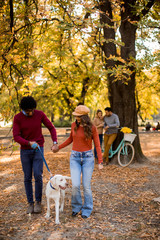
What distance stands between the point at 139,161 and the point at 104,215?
16.9 ft

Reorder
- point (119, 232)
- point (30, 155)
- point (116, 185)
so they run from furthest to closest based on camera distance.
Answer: point (116, 185)
point (30, 155)
point (119, 232)

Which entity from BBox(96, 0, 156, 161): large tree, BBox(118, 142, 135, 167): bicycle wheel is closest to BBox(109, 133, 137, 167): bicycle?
BBox(118, 142, 135, 167): bicycle wheel

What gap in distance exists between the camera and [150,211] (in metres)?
4.99

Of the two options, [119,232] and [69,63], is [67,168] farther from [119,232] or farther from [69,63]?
[69,63]

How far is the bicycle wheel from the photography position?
9195 millimetres

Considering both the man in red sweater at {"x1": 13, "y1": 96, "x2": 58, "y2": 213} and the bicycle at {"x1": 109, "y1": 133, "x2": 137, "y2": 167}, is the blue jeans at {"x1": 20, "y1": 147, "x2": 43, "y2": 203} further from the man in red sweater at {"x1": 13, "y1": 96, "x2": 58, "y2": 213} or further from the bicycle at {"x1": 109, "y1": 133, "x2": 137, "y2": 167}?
the bicycle at {"x1": 109, "y1": 133, "x2": 137, "y2": 167}

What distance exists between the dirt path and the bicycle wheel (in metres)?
1.25

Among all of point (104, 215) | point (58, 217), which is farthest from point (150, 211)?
point (58, 217)

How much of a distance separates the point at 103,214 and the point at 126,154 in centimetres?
456

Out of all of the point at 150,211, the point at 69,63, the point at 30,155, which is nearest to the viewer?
the point at 30,155

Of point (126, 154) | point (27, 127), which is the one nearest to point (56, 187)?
point (27, 127)

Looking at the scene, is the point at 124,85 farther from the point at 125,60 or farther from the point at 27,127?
the point at 27,127

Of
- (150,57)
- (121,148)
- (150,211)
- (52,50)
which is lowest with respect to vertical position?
(150,211)

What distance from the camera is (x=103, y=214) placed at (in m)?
4.84
